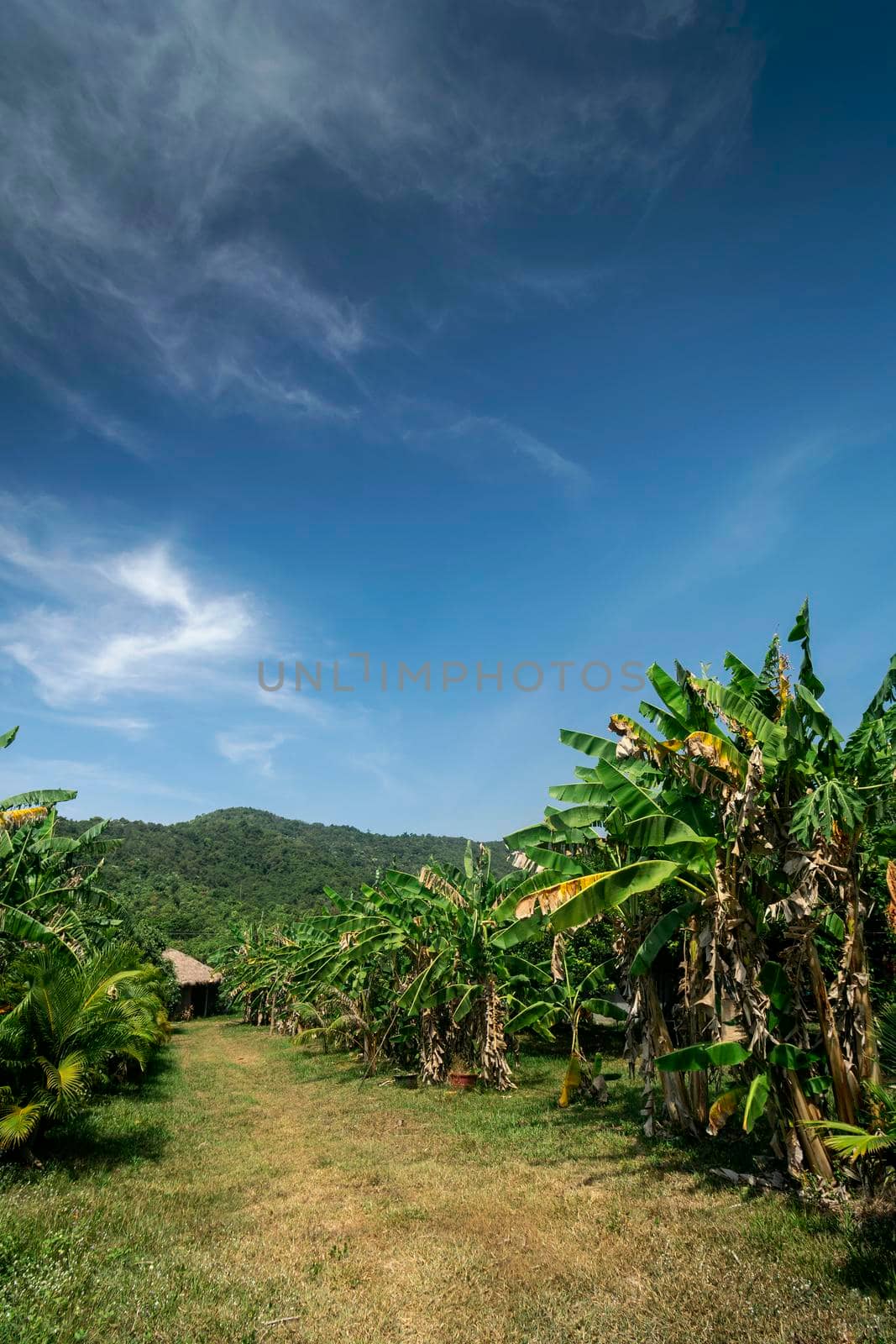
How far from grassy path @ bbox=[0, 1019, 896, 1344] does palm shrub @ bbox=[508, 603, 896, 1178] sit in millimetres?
1464

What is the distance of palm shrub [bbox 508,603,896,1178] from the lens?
25.0ft

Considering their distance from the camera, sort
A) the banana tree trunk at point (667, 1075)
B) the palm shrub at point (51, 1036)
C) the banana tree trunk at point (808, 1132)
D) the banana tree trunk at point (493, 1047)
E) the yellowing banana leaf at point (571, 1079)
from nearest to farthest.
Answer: the banana tree trunk at point (808, 1132), the palm shrub at point (51, 1036), the banana tree trunk at point (667, 1075), the yellowing banana leaf at point (571, 1079), the banana tree trunk at point (493, 1047)

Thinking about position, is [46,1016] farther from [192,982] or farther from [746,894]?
[192,982]

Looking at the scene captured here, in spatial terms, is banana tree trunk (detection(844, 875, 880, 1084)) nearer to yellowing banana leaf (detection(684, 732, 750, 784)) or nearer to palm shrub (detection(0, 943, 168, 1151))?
yellowing banana leaf (detection(684, 732, 750, 784))

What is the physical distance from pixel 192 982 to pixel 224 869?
38.8 metres

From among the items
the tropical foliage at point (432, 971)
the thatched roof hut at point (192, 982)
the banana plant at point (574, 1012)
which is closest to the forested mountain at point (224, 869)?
the thatched roof hut at point (192, 982)

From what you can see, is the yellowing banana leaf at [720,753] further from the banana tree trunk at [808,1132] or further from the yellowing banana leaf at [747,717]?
the banana tree trunk at [808,1132]

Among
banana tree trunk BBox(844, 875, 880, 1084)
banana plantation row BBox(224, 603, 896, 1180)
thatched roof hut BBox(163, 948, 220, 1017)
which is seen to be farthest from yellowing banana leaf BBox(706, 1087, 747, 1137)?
thatched roof hut BBox(163, 948, 220, 1017)

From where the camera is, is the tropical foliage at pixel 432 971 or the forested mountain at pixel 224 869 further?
the forested mountain at pixel 224 869

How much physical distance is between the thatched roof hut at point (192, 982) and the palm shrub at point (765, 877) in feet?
147

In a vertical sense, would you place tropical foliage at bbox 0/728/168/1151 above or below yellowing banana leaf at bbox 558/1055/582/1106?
above

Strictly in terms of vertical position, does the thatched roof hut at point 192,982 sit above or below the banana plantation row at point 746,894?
below

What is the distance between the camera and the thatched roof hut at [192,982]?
47281 millimetres

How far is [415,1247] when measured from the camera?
7.45 metres
